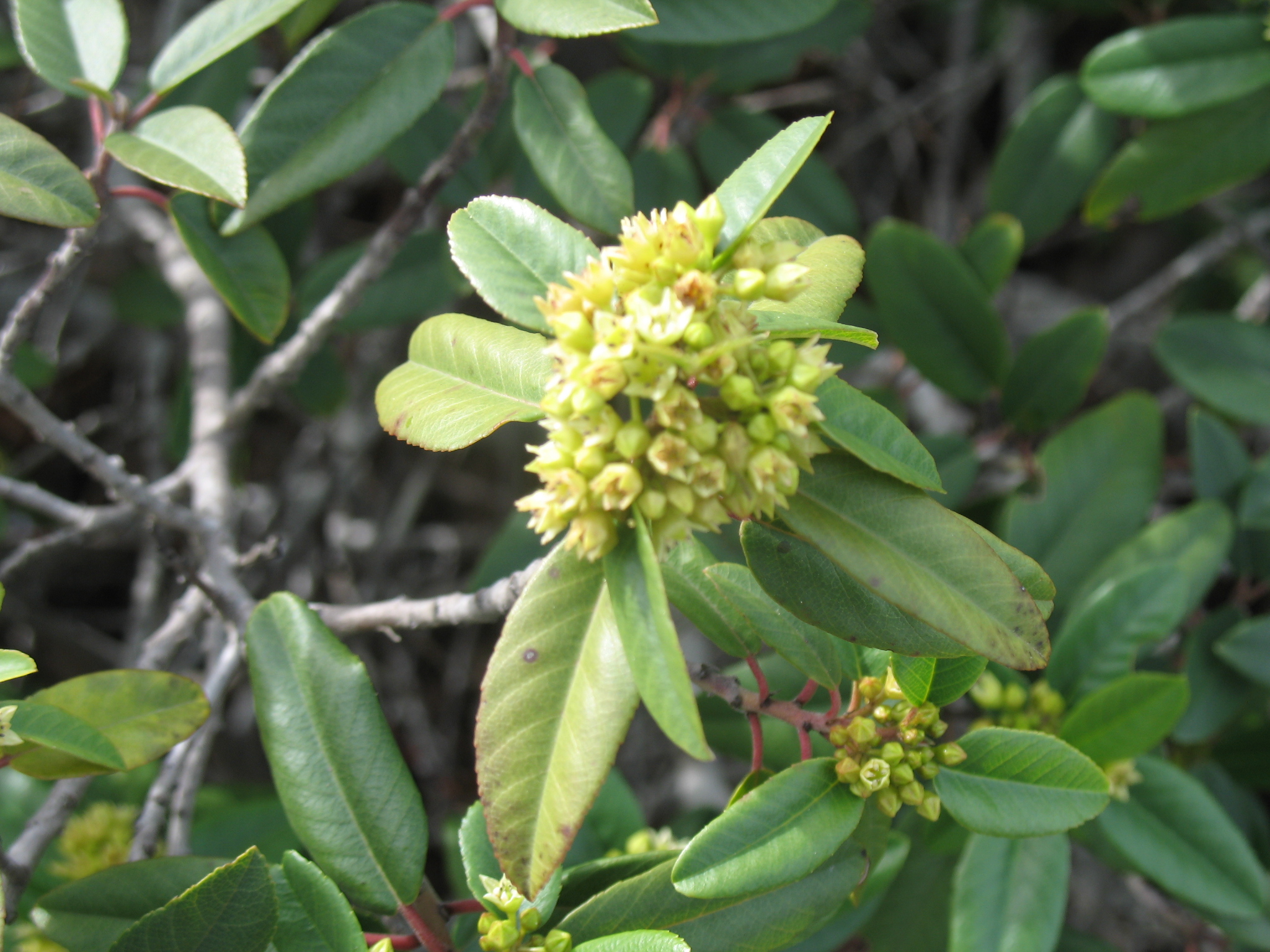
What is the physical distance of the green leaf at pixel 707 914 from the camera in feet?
3.91

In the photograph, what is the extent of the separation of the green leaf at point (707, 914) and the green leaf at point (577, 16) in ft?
3.82

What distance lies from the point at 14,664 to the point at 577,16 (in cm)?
114

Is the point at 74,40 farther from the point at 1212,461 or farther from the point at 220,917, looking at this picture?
the point at 1212,461

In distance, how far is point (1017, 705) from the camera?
65.6 inches

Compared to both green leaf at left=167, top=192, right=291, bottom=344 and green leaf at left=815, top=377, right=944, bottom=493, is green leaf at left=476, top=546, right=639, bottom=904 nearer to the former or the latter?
green leaf at left=815, top=377, right=944, bottom=493

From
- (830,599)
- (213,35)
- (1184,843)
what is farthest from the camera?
(1184,843)

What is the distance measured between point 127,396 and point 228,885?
2.41 metres

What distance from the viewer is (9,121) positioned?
1294mm

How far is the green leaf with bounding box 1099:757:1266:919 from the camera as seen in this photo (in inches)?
62.7

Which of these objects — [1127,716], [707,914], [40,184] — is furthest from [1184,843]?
[40,184]

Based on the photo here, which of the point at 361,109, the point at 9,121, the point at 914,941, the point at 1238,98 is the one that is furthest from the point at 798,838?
the point at 1238,98

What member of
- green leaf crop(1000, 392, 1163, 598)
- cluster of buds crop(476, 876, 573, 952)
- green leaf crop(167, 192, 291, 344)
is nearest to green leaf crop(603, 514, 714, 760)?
cluster of buds crop(476, 876, 573, 952)

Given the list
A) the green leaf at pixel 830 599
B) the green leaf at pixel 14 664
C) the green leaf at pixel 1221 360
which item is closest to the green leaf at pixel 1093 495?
the green leaf at pixel 1221 360

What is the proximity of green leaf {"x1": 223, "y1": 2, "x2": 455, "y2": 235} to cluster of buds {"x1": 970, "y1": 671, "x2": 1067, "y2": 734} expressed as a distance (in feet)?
4.73
